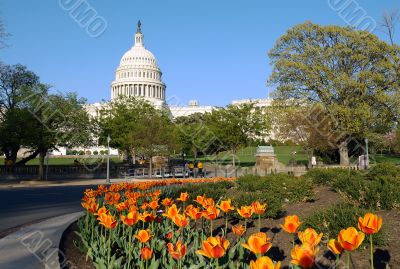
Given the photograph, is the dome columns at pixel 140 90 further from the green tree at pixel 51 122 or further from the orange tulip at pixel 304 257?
the orange tulip at pixel 304 257

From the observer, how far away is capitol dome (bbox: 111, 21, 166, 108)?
128 meters

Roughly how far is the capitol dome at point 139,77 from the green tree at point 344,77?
89706 millimetres

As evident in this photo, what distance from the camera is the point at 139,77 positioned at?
12925 centimetres

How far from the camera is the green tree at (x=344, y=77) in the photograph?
34.6m

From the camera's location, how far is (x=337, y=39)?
121 ft

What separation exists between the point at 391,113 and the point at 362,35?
7.41 m

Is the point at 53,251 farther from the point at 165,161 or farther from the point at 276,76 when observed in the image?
the point at 165,161

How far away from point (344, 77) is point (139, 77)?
101 m

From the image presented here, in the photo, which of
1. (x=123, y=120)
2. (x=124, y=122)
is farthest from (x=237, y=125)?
(x=123, y=120)

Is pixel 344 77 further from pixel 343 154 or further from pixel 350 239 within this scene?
pixel 350 239

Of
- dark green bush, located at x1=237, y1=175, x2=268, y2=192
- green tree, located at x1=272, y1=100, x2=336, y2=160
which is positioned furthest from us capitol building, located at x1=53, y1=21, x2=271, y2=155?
dark green bush, located at x1=237, y1=175, x2=268, y2=192

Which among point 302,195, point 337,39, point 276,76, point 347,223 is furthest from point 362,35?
point 347,223

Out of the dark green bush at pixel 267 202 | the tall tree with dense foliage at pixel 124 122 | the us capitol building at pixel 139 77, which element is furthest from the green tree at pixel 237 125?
the us capitol building at pixel 139 77

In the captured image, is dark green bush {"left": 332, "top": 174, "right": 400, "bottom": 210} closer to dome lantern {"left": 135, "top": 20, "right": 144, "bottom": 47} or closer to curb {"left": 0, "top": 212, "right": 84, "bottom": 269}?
curb {"left": 0, "top": 212, "right": 84, "bottom": 269}
